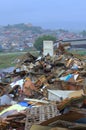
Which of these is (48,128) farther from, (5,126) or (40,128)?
(5,126)

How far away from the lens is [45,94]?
9.75 metres

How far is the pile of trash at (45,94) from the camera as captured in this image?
5227 mm

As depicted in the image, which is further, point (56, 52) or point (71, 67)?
point (56, 52)

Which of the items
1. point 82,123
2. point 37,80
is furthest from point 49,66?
point 82,123

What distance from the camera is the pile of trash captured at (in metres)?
5.23

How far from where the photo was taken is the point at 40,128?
4836 millimetres

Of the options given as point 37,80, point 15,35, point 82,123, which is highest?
point 82,123

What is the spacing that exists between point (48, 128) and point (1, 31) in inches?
4626

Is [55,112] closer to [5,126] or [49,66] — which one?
[5,126]

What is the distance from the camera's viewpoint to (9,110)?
25.8 ft

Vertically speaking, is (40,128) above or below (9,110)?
above

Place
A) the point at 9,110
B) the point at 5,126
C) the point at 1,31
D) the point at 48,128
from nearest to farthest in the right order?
the point at 48,128
the point at 5,126
the point at 9,110
the point at 1,31

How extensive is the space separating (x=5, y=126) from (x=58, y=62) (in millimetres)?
6062

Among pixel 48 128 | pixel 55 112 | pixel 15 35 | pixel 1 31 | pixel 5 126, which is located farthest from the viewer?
pixel 1 31
